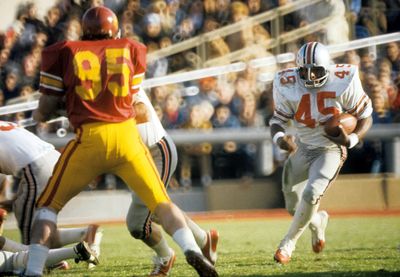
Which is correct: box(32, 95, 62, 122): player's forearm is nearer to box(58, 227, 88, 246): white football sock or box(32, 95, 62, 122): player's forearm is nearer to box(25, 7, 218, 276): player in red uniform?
box(25, 7, 218, 276): player in red uniform

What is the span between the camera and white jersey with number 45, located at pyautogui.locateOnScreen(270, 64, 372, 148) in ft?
21.0

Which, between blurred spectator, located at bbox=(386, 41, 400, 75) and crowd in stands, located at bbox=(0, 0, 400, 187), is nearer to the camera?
crowd in stands, located at bbox=(0, 0, 400, 187)

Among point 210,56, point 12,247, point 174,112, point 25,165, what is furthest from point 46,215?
point 210,56

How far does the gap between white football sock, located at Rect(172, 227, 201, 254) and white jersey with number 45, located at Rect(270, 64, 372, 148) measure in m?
2.24

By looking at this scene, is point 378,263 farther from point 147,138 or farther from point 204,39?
point 204,39

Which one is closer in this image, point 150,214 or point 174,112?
point 150,214

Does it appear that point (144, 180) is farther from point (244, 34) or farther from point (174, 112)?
point (244, 34)

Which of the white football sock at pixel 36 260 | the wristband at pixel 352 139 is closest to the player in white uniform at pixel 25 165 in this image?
the white football sock at pixel 36 260

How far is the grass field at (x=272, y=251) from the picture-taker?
561cm

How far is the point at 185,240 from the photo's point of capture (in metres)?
4.47

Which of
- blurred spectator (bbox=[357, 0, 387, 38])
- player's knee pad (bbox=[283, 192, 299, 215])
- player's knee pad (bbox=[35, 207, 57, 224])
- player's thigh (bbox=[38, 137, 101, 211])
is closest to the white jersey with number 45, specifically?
player's knee pad (bbox=[283, 192, 299, 215])

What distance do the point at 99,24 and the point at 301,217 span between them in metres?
Answer: 2.33

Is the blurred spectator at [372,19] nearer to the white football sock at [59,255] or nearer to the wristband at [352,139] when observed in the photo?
the wristband at [352,139]

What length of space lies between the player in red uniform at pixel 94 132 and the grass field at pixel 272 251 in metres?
1.06
